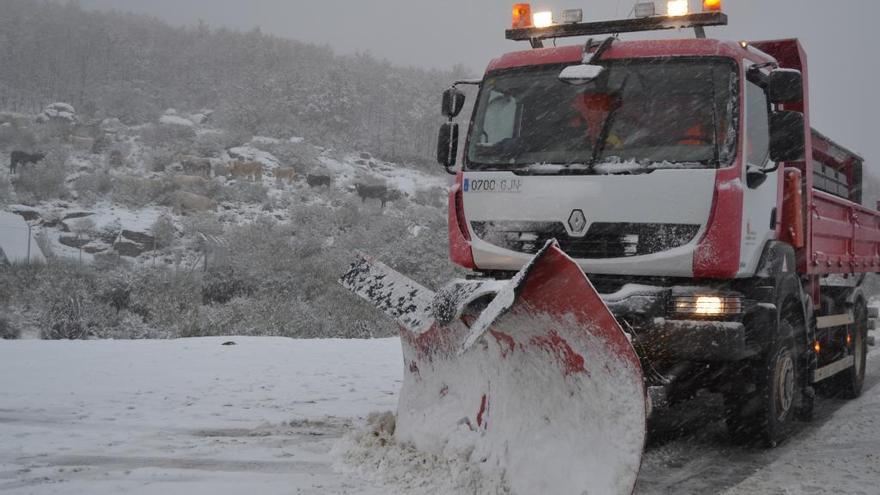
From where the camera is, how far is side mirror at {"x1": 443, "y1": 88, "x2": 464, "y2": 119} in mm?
5859

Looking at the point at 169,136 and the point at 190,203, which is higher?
the point at 169,136

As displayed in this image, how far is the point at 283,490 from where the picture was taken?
4027 millimetres

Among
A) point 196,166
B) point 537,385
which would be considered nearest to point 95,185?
point 196,166

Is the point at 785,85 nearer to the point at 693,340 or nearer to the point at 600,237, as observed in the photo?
the point at 600,237

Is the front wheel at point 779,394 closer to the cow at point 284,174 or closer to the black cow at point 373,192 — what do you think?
the black cow at point 373,192

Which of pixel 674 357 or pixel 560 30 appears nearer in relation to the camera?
pixel 674 357

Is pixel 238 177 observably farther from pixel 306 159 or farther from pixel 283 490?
pixel 283 490

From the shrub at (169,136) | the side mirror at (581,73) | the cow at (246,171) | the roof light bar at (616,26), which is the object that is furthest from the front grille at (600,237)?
the shrub at (169,136)

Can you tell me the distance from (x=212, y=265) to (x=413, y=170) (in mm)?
24175

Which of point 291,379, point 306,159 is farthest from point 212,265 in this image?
point 306,159

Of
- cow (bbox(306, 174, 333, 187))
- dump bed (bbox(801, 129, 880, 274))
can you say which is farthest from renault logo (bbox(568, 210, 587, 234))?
cow (bbox(306, 174, 333, 187))

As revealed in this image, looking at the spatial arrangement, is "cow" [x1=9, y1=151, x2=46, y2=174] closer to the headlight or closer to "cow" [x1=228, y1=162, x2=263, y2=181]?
"cow" [x1=228, y1=162, x2=263, y2=181]

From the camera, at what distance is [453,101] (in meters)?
5.88

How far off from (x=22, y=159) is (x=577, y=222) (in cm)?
3023
